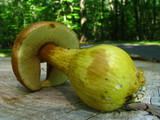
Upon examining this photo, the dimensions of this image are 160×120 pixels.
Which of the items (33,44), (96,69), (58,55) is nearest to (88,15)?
(33,44)

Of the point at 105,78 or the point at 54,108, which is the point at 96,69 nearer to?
the point at 105,78

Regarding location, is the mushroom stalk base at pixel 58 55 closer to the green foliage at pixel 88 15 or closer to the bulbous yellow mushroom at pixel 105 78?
the bulbous yellow mushroom at pixel 105 78

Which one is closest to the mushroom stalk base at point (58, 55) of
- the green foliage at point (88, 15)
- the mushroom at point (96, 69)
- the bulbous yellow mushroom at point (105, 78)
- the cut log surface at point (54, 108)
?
the mushroom at point (96, 69)

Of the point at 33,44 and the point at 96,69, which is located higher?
the point at 33,44

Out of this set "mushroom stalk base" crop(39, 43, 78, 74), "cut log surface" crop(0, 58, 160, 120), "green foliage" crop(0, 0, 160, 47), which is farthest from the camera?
"green foliage" crop(0, 0, 160, 47)

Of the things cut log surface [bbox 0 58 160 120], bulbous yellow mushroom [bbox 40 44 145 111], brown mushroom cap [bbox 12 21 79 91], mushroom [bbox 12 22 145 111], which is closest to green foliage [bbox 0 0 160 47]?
brown mushroom cap [bbox 12 21 79 91]

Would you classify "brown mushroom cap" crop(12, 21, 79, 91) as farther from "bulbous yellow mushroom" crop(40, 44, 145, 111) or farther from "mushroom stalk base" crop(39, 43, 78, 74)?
"bulbous yellow mushroom" crop(40, 44, 145, 111)
